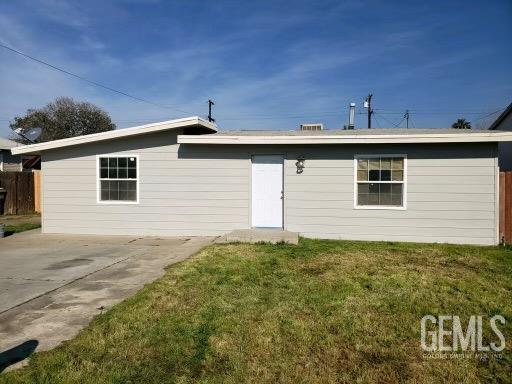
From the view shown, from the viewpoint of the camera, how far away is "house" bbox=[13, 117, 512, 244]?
10.3 metres

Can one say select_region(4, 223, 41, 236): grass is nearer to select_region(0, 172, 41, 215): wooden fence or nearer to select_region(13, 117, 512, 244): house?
Result: select_region(13, 117, 512, 244): house

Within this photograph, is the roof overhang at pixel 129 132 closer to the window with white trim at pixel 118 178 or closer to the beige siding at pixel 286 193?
the beige siding at pixel 286 193

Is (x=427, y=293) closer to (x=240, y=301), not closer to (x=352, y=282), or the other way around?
(x=352, y=282)

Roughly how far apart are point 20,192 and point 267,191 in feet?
42.6

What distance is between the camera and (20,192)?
61.0 feet

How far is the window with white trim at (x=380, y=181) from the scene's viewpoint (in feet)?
34.8

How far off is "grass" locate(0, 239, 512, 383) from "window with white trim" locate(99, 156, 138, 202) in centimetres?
486

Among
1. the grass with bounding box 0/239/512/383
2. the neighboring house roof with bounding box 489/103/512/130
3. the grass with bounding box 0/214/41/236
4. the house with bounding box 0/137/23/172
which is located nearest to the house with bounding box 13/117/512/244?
the grass with bounding box 0/214/41/236

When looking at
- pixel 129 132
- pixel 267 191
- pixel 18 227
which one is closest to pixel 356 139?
pixel 267 191

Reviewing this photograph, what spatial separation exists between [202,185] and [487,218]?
727 cm

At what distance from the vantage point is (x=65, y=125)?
46.2m

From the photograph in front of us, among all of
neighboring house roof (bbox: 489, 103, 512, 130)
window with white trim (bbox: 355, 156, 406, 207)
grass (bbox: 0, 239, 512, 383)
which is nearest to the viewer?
grass (bbox: 0, 239, 512, 383)

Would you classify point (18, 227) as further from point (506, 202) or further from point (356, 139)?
point (506, 202)

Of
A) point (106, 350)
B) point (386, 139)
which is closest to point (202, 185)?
point (386, 139)
